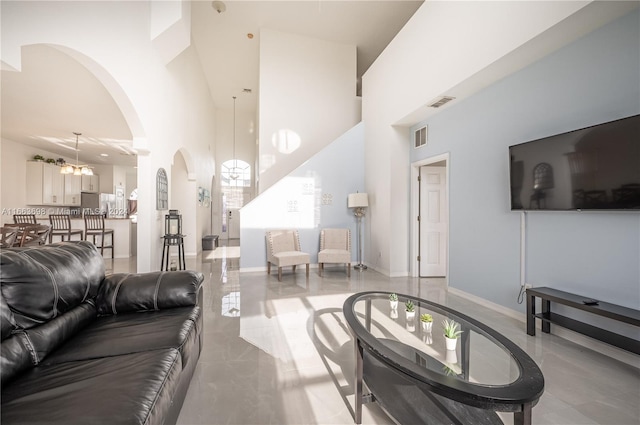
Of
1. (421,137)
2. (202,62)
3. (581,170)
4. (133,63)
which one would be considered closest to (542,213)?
(581,170)

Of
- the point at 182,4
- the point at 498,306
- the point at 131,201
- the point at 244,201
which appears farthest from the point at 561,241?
the point at 131,201

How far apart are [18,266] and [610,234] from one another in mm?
4126

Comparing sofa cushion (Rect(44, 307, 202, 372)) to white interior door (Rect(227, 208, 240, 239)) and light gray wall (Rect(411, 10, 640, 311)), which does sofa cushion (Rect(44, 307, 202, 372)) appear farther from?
white interior door (Rect(227, 208, 240, 239))

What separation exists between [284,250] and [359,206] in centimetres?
177

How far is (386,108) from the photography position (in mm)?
5285

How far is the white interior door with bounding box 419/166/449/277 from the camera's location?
5117mm

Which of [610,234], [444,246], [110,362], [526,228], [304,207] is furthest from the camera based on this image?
[304,207]

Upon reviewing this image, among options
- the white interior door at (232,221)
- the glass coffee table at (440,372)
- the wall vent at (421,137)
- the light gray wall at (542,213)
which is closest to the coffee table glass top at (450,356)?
the glass coffee table at (440,372)

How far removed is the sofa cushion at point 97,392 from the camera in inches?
36.3

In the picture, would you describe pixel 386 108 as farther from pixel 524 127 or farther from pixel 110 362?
pixel 110 362

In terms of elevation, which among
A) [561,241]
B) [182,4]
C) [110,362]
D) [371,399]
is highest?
[182,4]

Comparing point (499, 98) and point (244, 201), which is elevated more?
point (499, 98)

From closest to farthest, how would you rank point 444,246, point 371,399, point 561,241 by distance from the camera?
point 371,399 → point 561,241 → point 444,246

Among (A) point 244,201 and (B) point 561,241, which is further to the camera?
(A) point 244,201
